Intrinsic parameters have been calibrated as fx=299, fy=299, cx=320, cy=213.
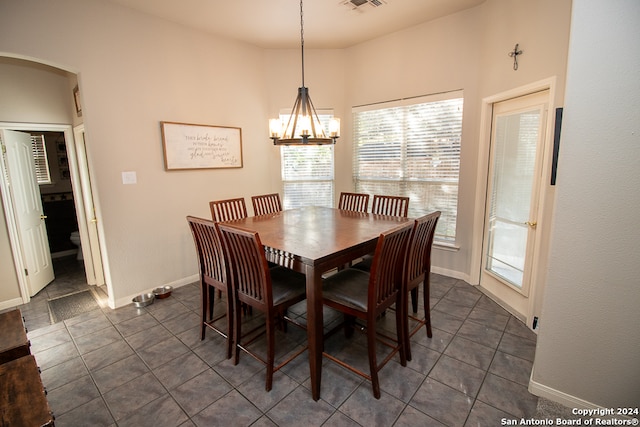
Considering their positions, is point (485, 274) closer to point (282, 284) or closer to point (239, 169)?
point (282, 284)

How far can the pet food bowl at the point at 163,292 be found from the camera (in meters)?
3.29

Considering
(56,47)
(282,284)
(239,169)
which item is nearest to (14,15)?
(56,47)

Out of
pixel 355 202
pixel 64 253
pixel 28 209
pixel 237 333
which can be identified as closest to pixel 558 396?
pixel 237 333

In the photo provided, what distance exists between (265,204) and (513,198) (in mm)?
2624

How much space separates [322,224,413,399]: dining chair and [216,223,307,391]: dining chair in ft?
0.92

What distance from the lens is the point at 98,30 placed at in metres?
2.80

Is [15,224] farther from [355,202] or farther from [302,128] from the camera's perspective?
[355,202]

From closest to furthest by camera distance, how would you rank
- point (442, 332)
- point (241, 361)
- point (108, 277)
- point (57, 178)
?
point (241, 361), point (442, 332), point (108, 277), point (57, 178)

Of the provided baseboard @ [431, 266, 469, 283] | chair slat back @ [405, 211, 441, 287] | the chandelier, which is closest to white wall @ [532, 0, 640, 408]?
chair slat back @ [405, 211, 441, 287]

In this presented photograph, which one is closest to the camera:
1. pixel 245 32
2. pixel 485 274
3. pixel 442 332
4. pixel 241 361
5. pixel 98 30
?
pixel 241 361

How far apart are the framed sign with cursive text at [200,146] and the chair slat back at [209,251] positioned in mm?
1409

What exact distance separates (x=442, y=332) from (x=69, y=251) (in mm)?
5761

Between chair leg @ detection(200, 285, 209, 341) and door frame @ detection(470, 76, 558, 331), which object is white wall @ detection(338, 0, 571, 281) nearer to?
door frame @ detection(470, 76, 558, 331)

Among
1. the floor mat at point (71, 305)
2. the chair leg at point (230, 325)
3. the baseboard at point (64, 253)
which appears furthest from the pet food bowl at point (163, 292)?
the baseboard at point (64, 253)
